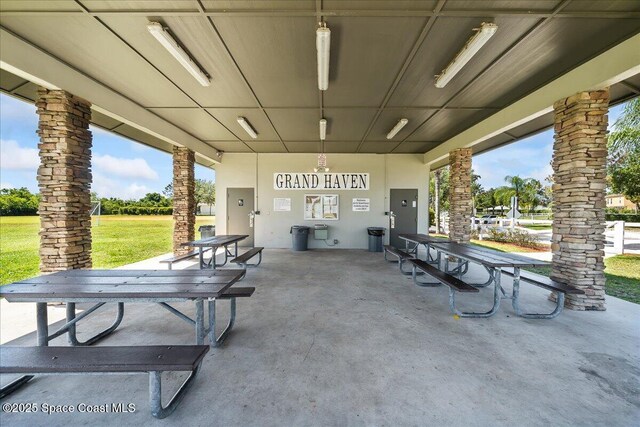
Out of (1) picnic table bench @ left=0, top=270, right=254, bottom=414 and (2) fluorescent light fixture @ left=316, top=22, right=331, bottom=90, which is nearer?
(1) picnic table bench @ left=0, top=270, right=254, bottom=414

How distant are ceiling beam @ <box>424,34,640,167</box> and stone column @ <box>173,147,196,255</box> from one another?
7798mm

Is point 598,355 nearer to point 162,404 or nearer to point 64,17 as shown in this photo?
point 162,404

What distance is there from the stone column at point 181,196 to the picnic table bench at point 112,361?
574 centimetres

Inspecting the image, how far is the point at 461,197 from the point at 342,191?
3.78 m

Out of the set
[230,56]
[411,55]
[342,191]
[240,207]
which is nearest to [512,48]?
[411,55]

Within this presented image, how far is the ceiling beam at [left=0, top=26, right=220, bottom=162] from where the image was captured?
10.0 ft

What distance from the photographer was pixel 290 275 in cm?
566

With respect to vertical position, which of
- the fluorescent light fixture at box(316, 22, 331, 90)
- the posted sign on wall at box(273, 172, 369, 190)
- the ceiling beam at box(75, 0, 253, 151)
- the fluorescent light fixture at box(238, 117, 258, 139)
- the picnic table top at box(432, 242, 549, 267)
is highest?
the ceiling beam at box(75, 0, 253, 151)

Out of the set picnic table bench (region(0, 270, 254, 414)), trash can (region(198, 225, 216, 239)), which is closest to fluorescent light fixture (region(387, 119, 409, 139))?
picnic table bench (region(0, 270, 254, 414))

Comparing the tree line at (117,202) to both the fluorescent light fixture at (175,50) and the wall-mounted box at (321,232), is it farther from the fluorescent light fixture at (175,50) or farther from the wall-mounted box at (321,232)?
the wall-mounted box at (321,232)

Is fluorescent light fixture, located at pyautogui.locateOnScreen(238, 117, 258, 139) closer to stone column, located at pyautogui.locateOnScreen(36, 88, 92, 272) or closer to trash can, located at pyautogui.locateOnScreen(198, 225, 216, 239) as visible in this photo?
stone column, located at pyautogui.locateOnScreen(36, 88, 92, 272)

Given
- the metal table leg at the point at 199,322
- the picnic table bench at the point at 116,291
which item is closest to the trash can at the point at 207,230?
the picnic table bench at the point at 116,291

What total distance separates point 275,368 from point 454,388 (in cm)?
159

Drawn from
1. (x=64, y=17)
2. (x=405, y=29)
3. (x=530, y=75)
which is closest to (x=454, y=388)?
(x=405, y=29)
